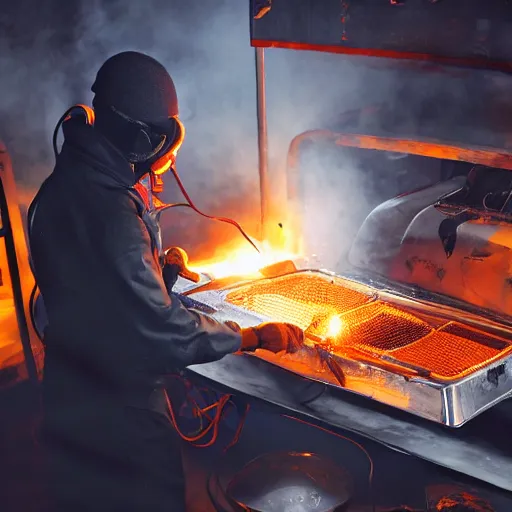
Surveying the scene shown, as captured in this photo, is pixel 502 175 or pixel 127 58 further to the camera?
pixel 502 175

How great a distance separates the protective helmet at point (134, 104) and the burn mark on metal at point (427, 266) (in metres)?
1.54

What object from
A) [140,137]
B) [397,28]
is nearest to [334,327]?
[140,137]

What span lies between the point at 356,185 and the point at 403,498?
6.00 ft

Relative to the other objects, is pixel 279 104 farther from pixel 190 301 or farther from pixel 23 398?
pixel 23 398

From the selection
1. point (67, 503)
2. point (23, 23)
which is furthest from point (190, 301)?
point (23, 23)

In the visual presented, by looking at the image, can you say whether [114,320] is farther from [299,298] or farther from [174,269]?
[299,298]

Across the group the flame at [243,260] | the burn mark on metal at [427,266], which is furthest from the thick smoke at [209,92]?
the burn mark on metal at [427,266]

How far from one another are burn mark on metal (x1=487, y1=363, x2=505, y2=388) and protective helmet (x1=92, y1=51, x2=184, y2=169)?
5.22 ft

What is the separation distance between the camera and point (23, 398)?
5391mm

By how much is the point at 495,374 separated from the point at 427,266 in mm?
975

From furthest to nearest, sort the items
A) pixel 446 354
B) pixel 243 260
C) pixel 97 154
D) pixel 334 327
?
pixel 243 260, pixel 334 327, pixel 446 354, pixel 97 154

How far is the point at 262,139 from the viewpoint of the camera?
5055 millimetres

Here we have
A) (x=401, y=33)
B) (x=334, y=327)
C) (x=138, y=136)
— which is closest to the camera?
(x=138, y=136)

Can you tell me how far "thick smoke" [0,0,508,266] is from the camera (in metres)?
4.63
